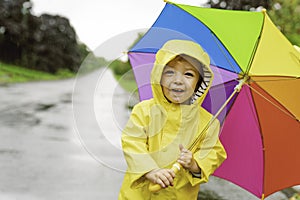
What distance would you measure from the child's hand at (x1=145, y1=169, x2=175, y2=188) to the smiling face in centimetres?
34

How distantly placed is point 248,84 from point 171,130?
2.11 feet

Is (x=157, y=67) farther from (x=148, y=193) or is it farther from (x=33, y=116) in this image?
(x=33, y=116)

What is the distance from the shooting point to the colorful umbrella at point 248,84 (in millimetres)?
2824

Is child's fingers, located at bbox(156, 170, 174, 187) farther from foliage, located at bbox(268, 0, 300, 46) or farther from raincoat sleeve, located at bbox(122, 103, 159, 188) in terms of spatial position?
foliage, located at bbox(268, 0, 300, 46)

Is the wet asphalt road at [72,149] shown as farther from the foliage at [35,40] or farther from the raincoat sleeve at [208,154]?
the foliage at [35,40]

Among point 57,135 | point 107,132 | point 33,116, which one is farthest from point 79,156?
point 107,132

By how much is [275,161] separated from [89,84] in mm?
1328

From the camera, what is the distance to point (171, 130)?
94.2 inches

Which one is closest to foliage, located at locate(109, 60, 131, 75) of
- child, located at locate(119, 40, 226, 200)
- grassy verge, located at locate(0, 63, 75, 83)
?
child, located at locate(119, 40, 226, 200)

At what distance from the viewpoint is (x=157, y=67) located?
2375 mm

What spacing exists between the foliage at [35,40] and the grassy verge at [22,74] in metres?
0.60

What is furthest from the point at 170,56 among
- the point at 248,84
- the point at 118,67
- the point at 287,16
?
the point at 287,16

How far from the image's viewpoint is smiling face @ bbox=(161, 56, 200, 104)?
2385 mm

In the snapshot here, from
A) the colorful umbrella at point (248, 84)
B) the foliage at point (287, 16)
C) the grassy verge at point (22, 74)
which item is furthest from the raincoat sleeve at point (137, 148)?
the grassy verge at point (22, 74)
